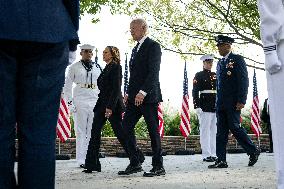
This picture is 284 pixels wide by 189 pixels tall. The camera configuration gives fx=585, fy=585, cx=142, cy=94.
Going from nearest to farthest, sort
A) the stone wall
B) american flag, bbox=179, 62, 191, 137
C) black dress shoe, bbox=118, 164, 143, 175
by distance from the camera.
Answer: black dress shoe, bbox=118, 164, 143, 175 < the stone wall < american flag, bbox=179, 62, 191, 137

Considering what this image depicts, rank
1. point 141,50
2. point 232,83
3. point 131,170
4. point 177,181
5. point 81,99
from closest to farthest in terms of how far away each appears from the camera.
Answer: point 177,181, point 141,50, point 131,170, point 232,83, point 81,99

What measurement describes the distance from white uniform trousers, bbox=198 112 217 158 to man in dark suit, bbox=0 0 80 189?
9.93m

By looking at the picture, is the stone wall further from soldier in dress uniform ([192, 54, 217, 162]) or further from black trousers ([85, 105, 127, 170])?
black trousers ([85, 105, 127, 170])

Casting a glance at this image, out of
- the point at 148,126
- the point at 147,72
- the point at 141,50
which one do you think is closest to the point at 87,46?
the point at 141,50

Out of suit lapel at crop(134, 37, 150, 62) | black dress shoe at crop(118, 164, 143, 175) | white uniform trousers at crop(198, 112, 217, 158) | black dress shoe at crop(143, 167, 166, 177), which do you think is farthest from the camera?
white uniform trousers at crop(198, 112, 217, 158)

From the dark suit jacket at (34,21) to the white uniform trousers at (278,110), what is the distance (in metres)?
1.63

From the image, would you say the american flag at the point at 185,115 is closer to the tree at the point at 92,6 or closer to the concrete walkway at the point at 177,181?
the tree at the point at 92,6

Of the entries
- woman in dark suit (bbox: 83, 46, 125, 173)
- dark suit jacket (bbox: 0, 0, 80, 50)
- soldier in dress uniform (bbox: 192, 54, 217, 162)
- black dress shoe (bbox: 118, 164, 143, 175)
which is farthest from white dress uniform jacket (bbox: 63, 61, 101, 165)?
dark suit jacket (bbox: 0, 0, 80, 50)

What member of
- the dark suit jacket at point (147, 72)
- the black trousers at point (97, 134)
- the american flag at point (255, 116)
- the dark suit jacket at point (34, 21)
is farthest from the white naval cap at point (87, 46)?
the american flag at point (255, 116)

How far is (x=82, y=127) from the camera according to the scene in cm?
1060

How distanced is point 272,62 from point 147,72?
4.41 meters

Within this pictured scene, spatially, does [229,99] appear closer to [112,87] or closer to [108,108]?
[112,87]

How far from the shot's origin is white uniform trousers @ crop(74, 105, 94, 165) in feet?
34.7

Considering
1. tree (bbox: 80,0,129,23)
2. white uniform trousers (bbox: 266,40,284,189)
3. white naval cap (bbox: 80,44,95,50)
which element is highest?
tree (bbox: 80,0,129,23)
